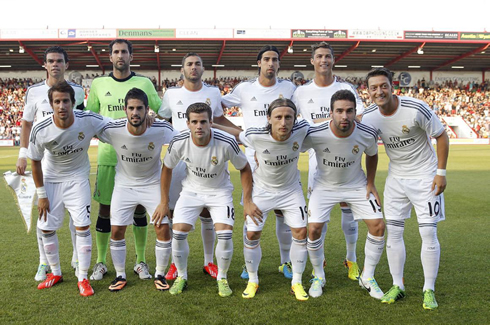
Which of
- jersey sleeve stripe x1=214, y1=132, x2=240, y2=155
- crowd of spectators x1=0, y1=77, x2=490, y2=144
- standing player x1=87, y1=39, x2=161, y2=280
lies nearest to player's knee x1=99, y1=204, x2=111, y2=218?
standing player x1=87, y1=39, x2=161, y2=280

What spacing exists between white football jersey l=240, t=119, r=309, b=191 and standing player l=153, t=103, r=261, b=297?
15 cm

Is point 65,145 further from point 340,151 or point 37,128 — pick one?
point 340,151

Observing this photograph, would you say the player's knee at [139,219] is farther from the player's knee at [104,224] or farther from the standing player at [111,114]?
the player's knee at [104,224]

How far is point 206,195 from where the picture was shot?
4.45 m

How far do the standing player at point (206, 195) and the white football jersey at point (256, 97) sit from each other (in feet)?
2.98

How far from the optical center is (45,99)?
4.92m

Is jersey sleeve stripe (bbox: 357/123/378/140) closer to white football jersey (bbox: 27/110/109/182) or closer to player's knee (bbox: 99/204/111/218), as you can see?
white football jersey (bbox: 27/110/109/182)

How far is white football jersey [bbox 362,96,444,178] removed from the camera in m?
4.04

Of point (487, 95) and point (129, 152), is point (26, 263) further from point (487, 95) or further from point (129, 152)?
point (487, 95)

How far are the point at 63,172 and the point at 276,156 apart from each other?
7.26ft

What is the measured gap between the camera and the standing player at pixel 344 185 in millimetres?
4188

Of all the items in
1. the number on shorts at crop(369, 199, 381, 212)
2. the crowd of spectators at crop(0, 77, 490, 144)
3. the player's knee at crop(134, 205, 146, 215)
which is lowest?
the player's knee at crop(134, 205, 146, 215)

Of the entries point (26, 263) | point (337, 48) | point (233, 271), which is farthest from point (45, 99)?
point (337, 48)

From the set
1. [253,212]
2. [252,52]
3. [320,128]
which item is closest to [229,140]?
[253,212]
